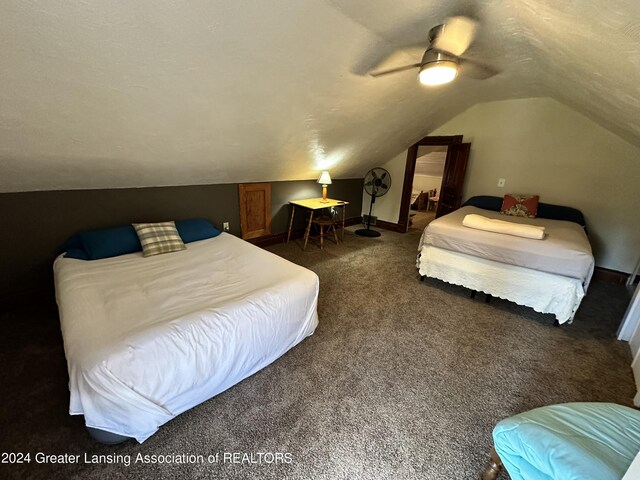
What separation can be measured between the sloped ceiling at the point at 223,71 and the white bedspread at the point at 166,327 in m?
0.94

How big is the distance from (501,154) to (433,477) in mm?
4227

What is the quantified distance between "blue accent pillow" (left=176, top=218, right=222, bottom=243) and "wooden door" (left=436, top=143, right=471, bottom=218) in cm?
369

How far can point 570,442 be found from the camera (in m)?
0.85

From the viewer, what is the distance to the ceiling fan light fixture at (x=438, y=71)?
5.52 ft

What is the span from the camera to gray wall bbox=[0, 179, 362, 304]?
2.18m

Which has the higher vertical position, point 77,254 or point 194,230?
point 194,230

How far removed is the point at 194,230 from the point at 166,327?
64.4 inches

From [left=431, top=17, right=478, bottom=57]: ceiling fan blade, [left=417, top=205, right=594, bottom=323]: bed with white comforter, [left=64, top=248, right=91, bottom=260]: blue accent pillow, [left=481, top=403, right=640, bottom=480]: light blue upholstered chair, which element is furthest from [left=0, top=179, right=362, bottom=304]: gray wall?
[left=481, top=403, right=640, bottom=480]: light blue upholstered chair

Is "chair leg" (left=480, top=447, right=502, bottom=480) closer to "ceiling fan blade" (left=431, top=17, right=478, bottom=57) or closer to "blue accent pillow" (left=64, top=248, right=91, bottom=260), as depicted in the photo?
"ceiling fan blade" (left=431, top=17, right=478, bottom=57)

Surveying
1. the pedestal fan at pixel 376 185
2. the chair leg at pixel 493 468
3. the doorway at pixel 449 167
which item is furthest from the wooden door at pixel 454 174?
the chair leg at pixel 493 468

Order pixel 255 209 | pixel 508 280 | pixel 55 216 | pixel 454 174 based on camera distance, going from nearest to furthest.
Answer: pixel 55 216
pixel 508 280
pixel 255 209
pixel 454 174

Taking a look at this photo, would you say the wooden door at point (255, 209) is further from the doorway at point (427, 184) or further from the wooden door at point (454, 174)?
the doorway at point (427, 184)

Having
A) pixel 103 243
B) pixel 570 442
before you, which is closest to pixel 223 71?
pixel 103 243

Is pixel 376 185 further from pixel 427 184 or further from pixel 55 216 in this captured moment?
pixel 55 216
